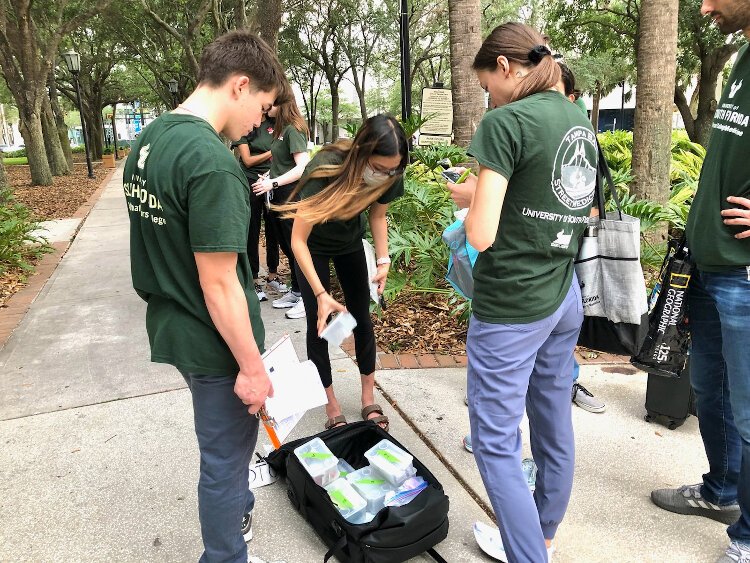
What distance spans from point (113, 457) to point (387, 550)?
165cm

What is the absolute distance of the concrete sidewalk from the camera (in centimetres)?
233

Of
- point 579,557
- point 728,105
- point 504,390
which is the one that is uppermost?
point 728,105

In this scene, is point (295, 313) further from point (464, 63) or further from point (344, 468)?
point (464, 63)

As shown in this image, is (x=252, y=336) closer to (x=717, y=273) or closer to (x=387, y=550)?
(x=387, y=550)

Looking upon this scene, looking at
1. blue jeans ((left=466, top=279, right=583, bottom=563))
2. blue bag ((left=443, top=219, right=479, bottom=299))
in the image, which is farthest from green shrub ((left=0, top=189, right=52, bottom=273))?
blue jeans ((left=466, top=279, right=583, bottom=563))

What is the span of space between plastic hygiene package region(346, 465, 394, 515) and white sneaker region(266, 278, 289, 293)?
11.2 ft

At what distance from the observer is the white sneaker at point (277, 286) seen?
576 cm

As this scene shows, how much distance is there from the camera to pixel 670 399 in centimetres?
316

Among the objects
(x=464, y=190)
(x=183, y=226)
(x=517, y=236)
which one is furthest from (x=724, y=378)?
(x=183, y=226)

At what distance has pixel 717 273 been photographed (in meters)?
2.03

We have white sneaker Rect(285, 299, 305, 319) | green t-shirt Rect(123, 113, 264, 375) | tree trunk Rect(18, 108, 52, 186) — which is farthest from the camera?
tree trunk Rect(18, 108, 52, 186)

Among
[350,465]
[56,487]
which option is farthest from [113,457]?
→ [350,465]

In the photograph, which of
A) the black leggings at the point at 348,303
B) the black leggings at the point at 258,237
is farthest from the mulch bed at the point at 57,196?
the black leggings at the point at 348,303

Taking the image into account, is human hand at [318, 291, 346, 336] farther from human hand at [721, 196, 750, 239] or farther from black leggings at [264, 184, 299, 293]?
black leggings at [264, 184, 299, 293]
